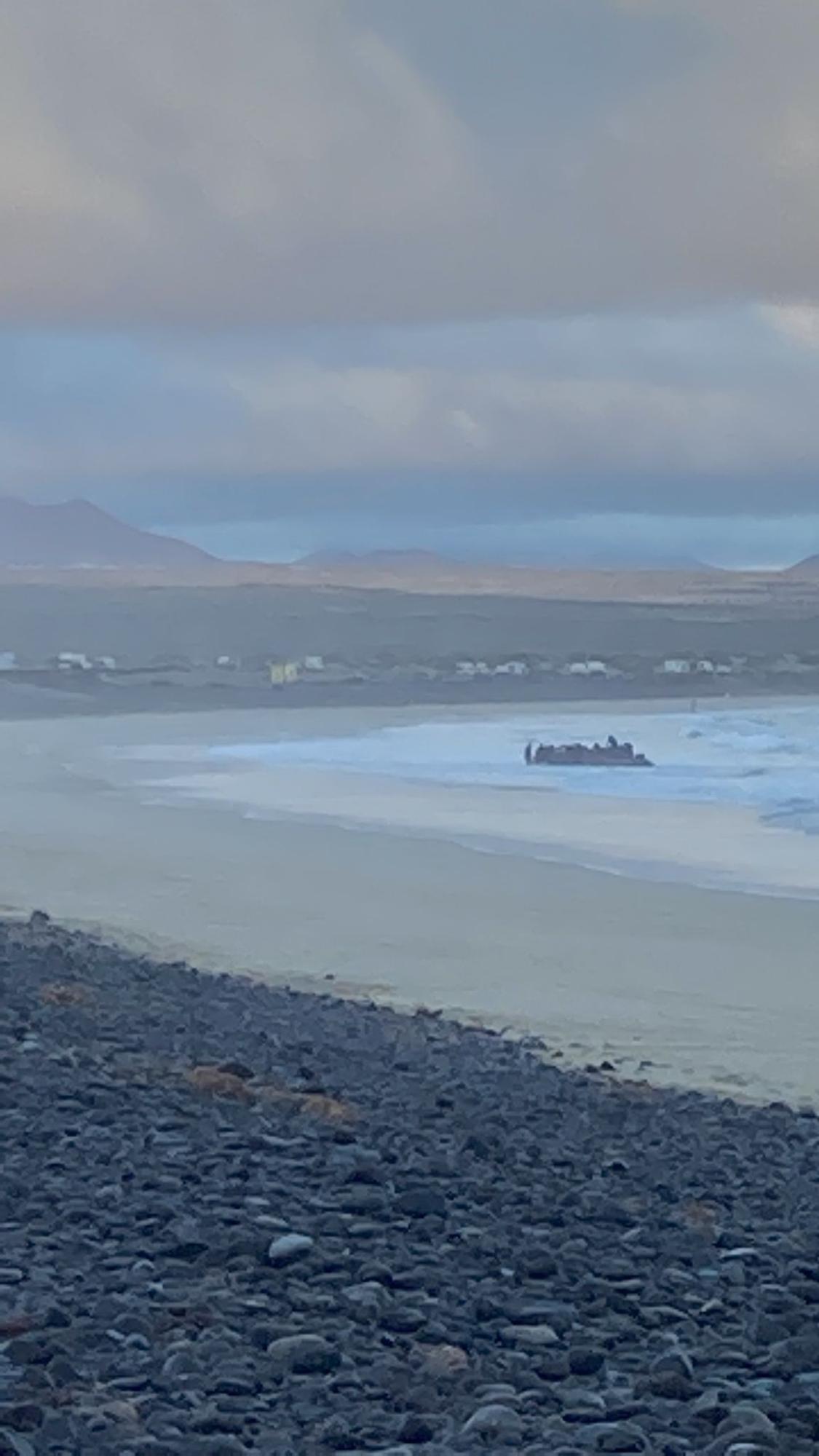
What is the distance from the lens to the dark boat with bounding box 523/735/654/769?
28.2 m

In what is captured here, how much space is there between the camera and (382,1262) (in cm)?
480

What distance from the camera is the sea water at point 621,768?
2353 centimetres

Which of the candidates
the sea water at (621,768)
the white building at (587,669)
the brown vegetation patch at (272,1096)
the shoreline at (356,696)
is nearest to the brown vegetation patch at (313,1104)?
the brown vegetation patch at (272,1096)

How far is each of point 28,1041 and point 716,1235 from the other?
2.87m

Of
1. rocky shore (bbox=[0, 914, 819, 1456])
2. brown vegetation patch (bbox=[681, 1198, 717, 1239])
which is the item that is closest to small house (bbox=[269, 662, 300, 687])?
rocky shore (bbox=[0, 914, 819, 1456])

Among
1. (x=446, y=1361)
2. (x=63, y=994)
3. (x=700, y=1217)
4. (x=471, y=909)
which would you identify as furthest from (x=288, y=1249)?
(x=471, y=909)

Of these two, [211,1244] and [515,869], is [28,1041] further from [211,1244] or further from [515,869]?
[515,869]

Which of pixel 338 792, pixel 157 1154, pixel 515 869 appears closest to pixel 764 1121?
pixel 157 1154

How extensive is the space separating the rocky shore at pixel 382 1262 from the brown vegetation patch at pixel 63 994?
933mm

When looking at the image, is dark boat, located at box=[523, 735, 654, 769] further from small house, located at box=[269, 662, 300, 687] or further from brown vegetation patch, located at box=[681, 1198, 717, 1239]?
small house, located at box=[269, 662, 300, 687]

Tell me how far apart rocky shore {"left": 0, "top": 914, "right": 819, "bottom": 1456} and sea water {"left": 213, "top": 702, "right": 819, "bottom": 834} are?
12.5m

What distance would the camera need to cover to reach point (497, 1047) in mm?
9234

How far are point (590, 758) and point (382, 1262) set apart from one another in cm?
2395

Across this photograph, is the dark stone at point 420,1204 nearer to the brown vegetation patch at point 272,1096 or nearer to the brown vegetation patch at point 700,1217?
the brown vegetation patch at point 700,1217
